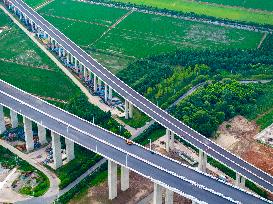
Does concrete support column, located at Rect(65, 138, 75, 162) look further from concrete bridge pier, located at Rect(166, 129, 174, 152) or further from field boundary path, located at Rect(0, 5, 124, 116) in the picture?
field boundary path, located at Rect(0, 5, 124, 116)

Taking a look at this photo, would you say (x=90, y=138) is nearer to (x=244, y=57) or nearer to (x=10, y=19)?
(x=244, y=57)

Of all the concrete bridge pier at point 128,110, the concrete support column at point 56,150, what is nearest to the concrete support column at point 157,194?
the concrete support column at point 56,150

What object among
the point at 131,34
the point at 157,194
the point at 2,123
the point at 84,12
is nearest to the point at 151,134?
the point at 157,194

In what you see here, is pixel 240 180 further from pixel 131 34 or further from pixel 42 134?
pixel 131 34

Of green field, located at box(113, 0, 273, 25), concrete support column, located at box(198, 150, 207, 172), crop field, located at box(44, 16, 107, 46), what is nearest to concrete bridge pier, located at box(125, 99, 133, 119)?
concrete support column, located at box(198, 150, 207, 172)

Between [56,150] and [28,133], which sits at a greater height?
[28,133]

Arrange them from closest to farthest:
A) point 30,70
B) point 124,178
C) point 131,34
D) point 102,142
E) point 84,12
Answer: point 124,178, point 102,142, point 30,70, point 131,34, point 84,12

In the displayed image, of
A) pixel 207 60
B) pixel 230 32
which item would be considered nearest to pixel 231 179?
pixel 207 60
